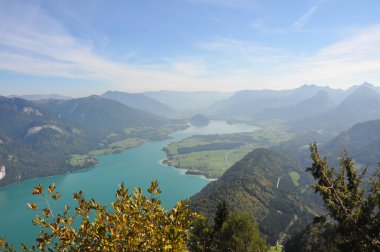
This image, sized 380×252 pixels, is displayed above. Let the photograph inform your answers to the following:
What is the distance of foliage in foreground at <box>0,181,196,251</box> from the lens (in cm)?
786

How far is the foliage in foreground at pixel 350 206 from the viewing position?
53.3 feet

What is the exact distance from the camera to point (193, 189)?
181250mm

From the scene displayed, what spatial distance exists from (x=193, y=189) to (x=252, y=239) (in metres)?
144

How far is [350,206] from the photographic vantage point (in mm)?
19656

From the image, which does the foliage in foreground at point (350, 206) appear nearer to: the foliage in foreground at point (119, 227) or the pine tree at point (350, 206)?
the pine tree at point (350, 206)

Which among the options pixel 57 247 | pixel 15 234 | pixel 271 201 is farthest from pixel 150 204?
pixel 271 201

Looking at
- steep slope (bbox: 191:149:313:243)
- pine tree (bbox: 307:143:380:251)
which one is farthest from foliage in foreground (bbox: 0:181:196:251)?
steep slope (bbox: 191:149:313:243)

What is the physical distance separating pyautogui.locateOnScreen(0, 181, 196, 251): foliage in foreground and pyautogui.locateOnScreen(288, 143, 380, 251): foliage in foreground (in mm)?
10663

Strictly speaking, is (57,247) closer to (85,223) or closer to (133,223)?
(85,223)

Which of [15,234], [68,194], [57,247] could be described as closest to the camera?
[57,247]

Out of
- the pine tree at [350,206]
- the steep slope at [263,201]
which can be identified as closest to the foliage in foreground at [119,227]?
the pine tree at [350,206]

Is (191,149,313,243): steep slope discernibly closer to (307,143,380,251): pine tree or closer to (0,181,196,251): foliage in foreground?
(307,143,380,251): pine tree

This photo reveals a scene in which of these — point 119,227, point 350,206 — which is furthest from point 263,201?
point 119,227

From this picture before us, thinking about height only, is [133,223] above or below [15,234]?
above
